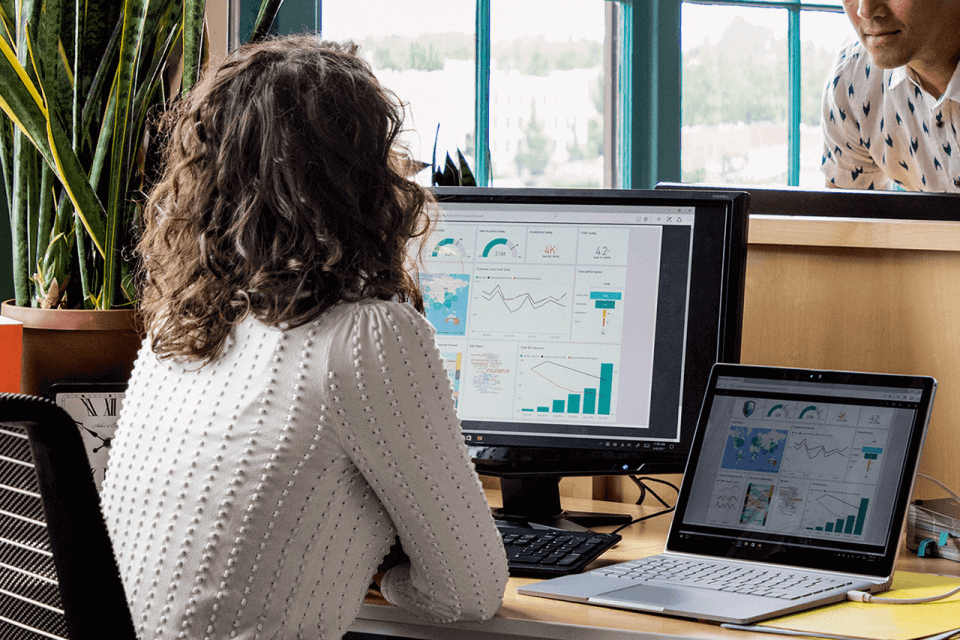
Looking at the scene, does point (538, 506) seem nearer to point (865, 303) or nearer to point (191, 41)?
point (865, 303)

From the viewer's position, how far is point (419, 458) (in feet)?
2.88

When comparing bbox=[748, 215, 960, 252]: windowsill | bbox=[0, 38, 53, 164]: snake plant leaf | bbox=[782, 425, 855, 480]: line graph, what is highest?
bbox=[0, 38, 53, 164]: snake plant leaf

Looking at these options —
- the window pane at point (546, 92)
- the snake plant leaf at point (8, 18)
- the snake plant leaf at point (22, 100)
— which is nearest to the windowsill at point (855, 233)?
the snake plant leaf at point (22, 100)

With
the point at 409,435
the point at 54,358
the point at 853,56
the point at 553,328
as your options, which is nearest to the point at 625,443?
the point at 553,328

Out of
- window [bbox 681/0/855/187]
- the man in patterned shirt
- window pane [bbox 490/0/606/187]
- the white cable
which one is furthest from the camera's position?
window [bbox 681/0/855/187]

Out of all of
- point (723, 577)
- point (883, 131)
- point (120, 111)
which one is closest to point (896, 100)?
point (883, 131)

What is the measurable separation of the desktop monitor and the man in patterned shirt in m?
0.89

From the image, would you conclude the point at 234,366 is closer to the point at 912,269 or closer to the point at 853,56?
the point at 912,269

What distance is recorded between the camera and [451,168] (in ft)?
4.74

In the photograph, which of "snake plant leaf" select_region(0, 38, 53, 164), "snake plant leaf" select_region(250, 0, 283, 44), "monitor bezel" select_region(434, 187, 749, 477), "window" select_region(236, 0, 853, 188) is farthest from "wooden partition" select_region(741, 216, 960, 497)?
"window" select_region(236, 0, 853, 188)

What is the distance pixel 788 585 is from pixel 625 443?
29cm

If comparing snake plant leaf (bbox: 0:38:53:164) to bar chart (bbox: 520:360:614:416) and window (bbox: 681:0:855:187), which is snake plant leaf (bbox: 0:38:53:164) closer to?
bar chart (bbox: 520:360:614:416)

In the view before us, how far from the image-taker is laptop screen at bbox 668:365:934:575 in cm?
104

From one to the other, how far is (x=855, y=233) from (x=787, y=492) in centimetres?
39
